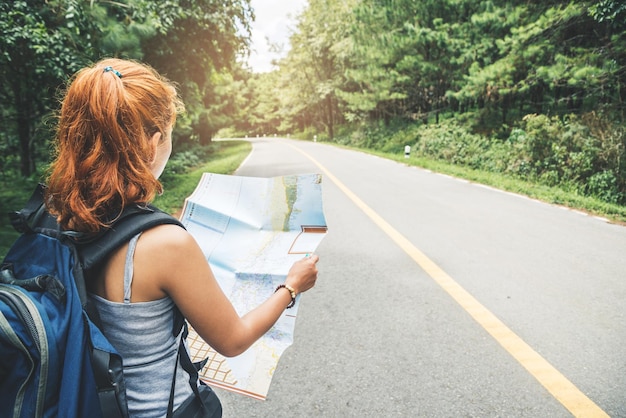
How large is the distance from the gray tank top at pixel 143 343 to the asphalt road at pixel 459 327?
129cm

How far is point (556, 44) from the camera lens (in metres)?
14.0

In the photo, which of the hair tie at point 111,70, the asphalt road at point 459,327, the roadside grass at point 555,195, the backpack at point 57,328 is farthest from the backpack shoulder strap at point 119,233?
the roadside grass at point 555,195

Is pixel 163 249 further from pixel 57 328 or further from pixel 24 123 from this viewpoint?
pixel 24 123

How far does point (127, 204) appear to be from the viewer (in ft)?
3.15

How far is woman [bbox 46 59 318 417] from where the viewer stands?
921 mm

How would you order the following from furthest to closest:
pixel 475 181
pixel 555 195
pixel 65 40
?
pixel 475 181, pixel 555 195, pixel 65 40

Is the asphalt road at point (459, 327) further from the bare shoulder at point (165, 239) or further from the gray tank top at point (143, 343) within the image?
the bare shoulder at point (165, 239)

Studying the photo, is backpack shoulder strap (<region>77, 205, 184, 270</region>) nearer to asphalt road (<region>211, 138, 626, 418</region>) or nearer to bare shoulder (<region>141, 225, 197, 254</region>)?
bare shoulder (<region>141, 225, 197, 254</region>)

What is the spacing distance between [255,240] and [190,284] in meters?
0.44

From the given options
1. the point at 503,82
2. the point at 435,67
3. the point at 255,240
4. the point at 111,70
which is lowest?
the point at 255,240

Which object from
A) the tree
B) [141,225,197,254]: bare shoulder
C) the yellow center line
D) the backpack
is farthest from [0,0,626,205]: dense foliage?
the yellow center line

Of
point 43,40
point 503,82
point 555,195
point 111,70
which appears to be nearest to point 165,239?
point 111,70

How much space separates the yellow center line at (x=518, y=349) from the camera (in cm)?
219

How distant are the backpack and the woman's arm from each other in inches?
2.0
